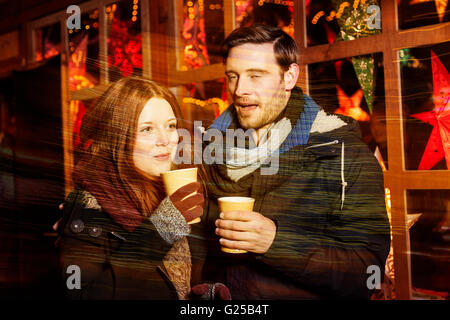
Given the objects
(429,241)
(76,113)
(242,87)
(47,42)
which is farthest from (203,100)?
(47,42)

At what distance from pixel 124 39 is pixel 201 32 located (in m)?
0.42

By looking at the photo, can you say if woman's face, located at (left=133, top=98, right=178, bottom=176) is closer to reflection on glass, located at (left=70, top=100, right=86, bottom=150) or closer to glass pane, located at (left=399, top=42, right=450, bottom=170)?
reflection on glass, located at (left=70, top=100, right=86, bottom=150)

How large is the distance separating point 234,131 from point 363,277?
2.36 ft

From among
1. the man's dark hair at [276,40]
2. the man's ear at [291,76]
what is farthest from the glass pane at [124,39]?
the man's ear at [291,76]

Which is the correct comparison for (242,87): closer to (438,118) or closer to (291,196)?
(291,196)

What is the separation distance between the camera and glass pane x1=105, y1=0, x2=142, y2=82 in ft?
5.98

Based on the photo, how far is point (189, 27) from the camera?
1.78 m

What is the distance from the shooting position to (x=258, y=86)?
1449 mm

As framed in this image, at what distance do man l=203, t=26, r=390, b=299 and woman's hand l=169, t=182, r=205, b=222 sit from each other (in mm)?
58

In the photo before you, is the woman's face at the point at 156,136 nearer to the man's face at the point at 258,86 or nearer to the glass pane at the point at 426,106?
the man's face at the point at 258,86

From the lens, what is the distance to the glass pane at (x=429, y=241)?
1342 millimetres

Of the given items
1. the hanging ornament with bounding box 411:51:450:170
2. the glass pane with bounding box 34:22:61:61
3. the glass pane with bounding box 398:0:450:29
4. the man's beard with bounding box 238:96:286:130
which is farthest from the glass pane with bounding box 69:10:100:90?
the hanging ornament with bounding box 411:51:450:170
